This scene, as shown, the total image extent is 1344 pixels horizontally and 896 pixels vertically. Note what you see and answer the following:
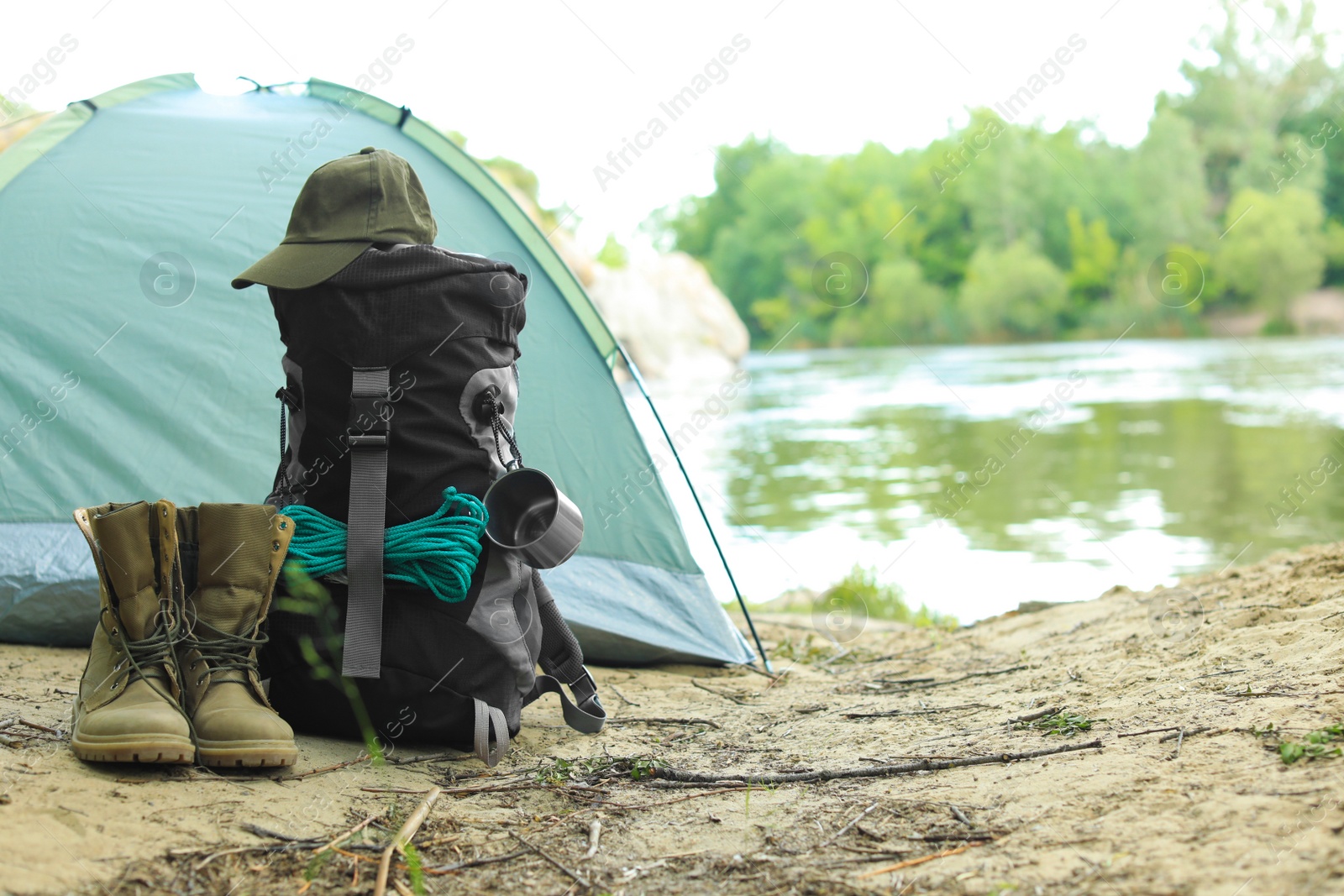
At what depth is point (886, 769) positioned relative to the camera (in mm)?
1812

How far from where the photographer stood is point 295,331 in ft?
6.57

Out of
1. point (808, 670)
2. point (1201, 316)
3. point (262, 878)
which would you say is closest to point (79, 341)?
point (262, 878)

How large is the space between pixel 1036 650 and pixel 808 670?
2.27ft

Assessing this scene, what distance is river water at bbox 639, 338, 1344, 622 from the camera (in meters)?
5.76

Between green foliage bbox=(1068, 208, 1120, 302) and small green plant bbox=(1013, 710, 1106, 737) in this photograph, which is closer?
small green plant bbox=(1013, 710, 1106, 737)

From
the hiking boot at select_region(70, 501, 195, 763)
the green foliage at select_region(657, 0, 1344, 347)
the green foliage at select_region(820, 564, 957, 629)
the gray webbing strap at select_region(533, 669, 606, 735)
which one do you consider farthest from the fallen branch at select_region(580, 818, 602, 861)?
the green foliage at select_region(657, 0, 1344, 347)

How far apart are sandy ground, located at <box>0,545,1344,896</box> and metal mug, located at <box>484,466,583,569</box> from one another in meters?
0.42

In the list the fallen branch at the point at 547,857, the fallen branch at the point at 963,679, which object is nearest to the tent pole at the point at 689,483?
the fallen branch at the point at 963,679

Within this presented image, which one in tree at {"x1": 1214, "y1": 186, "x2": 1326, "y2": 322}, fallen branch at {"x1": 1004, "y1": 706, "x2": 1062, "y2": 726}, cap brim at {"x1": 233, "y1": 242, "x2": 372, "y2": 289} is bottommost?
fallen branch at {"x1": 1004, "y1": 706, "x2": 1062, "y2": 726}

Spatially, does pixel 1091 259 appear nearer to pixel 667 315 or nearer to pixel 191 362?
pixel 667 315

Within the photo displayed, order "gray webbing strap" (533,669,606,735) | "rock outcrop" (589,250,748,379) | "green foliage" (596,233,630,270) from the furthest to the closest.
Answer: "green foliage" (596,233,630,270), "rock outcrop" (589,250,748,379), "gray webbing strap" (533,669,606,735)

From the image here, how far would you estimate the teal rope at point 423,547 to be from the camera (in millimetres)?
1925

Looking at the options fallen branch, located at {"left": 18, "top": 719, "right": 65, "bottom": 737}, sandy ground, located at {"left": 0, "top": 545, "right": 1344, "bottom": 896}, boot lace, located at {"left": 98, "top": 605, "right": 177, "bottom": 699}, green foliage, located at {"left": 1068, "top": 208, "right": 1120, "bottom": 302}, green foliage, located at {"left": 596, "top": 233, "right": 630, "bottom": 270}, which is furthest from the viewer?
green foliage, located at {"left": 596, "top": 233, "right": 630, "bottom": 270}

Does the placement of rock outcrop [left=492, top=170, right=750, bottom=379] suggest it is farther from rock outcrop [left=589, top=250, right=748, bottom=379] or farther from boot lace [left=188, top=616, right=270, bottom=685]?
boot lace [left=188, top=616, right=270, bottom=685]
